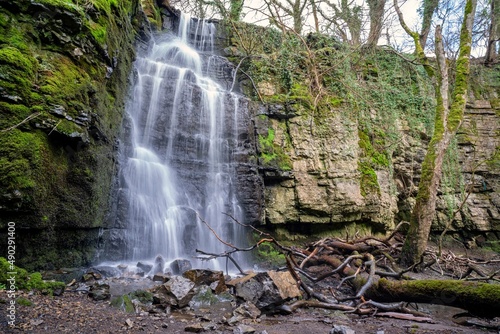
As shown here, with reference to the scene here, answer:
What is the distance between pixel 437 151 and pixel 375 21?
6704 mm

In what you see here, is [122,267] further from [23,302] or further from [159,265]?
[23,302]

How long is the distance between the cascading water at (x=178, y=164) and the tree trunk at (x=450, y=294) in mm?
3853

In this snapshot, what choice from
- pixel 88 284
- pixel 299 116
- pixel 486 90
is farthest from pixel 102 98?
pixel 486 90

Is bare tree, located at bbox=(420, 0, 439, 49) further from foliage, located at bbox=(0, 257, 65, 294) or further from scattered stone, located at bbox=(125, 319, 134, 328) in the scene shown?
foliage, located at bbox=(0, 257, 65, 294)

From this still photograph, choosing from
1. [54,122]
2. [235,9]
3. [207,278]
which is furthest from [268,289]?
[235,9]

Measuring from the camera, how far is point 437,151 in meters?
6.44

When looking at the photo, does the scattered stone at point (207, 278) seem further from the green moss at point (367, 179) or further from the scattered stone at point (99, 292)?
the green moss at point (367, 179)

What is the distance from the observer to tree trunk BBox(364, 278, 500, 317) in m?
2.78

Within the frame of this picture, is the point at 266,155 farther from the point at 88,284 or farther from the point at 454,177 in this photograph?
the point at 454,177

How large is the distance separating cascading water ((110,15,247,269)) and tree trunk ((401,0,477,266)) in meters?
4.01

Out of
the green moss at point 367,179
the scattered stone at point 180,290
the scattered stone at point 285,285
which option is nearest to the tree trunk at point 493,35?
the green moss at point 367,179

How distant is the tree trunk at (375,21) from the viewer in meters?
10.6

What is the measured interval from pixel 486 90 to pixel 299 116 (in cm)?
928

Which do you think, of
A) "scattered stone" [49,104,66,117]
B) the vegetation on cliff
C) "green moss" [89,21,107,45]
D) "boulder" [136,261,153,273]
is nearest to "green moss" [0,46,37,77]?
the vegetation on cliff
